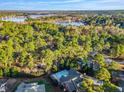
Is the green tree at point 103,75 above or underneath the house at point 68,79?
above

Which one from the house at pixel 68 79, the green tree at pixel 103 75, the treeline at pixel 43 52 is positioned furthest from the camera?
the treeline at pixel 43 52

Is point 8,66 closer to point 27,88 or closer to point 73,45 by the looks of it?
point 27,88

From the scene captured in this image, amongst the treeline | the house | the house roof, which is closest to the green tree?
the house

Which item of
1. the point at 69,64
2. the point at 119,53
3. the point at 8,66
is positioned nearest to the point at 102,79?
the point at 69,64

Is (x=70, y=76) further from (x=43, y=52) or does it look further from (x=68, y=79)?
(x=43, y=52)

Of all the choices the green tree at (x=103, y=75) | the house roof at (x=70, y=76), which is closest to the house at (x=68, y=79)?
the house roof at (x=70, y=76)

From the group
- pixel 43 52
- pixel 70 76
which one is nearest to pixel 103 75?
pixel 70 76

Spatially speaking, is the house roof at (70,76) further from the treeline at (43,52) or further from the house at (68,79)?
the treeline at (43,52)

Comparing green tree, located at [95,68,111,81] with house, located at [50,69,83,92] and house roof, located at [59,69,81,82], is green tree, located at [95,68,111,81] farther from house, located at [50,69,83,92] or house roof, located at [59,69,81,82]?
house roof, located at [59,69,81,82]
